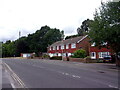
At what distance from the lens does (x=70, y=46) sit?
67.2 m

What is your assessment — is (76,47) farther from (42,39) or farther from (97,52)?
(42,39)

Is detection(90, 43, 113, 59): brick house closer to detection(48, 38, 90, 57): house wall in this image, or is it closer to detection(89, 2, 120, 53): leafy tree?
detection(48, 38, 90, 57): house wall

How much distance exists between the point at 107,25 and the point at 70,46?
1651 inches

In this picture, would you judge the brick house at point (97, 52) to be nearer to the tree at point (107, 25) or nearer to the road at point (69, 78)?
the tree at point (107, 25)

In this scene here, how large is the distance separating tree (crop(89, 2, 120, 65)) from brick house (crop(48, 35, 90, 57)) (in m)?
27.9

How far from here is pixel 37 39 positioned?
90125 millimetres

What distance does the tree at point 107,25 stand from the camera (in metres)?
24.5

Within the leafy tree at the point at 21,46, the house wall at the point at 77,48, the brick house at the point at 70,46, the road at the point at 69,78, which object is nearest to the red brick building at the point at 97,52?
the brick house at the point at 70,46

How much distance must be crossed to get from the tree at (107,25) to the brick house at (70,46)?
91.6 ft

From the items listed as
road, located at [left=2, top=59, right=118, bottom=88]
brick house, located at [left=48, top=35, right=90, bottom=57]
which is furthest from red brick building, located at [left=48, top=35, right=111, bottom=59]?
road, located at [left=2, top=59, right=118, bottom=88]

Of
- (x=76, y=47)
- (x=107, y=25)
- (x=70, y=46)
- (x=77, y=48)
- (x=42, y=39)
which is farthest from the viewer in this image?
(x=42, y=39)

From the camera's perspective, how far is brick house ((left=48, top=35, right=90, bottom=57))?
6197cm

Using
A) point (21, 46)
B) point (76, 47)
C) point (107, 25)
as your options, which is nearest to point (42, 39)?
point (21, 46)

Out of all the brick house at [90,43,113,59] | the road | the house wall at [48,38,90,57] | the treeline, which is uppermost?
the treeline
